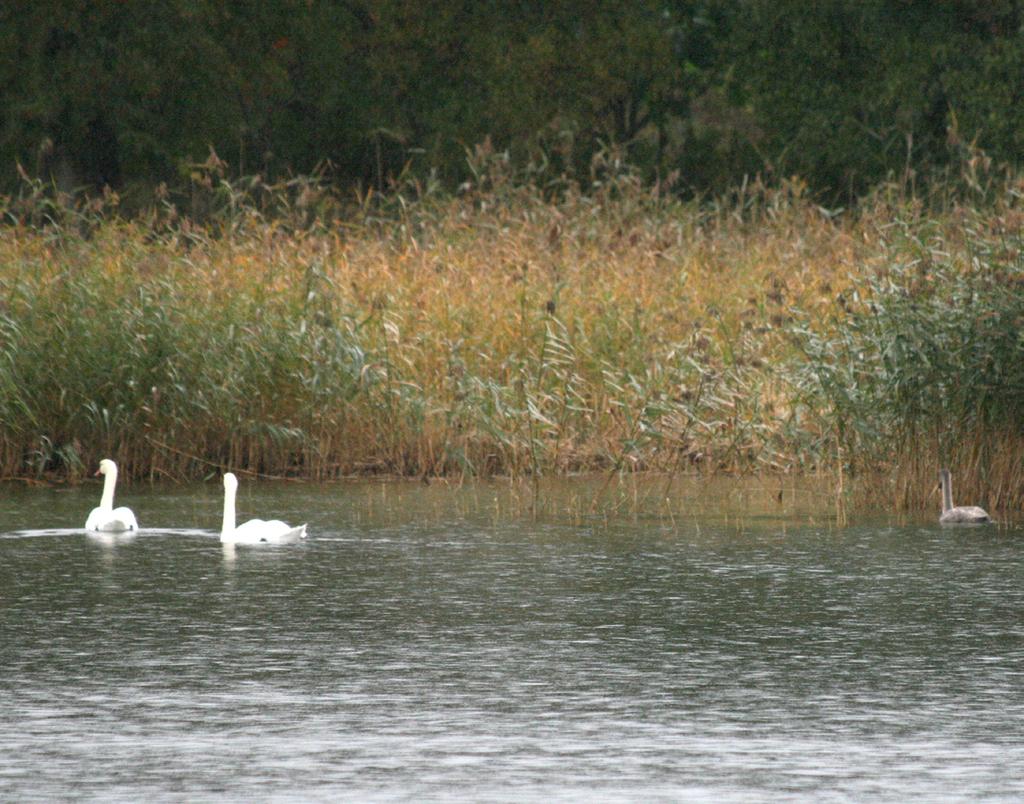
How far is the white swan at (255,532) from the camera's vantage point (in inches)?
367

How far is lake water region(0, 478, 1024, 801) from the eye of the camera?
500 cm

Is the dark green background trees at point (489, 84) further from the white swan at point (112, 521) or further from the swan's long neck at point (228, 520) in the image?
the swan's long neck at point (228, 520)

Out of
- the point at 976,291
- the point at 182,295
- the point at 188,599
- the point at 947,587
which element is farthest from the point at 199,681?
the point at 182,295

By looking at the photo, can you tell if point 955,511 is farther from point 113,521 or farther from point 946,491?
point 113,521

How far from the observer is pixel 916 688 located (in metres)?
5.99

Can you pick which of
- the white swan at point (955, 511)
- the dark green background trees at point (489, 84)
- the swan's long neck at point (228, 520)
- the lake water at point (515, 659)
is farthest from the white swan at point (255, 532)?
the dark green background trees at point (489, 84)

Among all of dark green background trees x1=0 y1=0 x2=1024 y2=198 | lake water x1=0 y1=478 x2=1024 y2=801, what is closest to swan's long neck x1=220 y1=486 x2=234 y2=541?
lake water x1=0 y1=478 x2=1024 y2=801

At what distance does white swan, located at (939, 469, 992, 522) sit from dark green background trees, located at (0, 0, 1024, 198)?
16598 mm

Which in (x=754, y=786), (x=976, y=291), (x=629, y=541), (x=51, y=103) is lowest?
(x=754, y=786)

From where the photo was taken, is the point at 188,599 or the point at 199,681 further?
the point at 188,599

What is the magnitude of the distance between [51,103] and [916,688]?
75.7ft

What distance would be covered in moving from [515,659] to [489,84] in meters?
24.0

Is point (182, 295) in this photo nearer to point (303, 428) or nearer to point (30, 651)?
point (303, 428)

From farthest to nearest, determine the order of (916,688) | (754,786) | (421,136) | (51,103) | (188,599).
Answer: (421,136) → (51,103) → (188,599) → (916,688) → (754,786)
